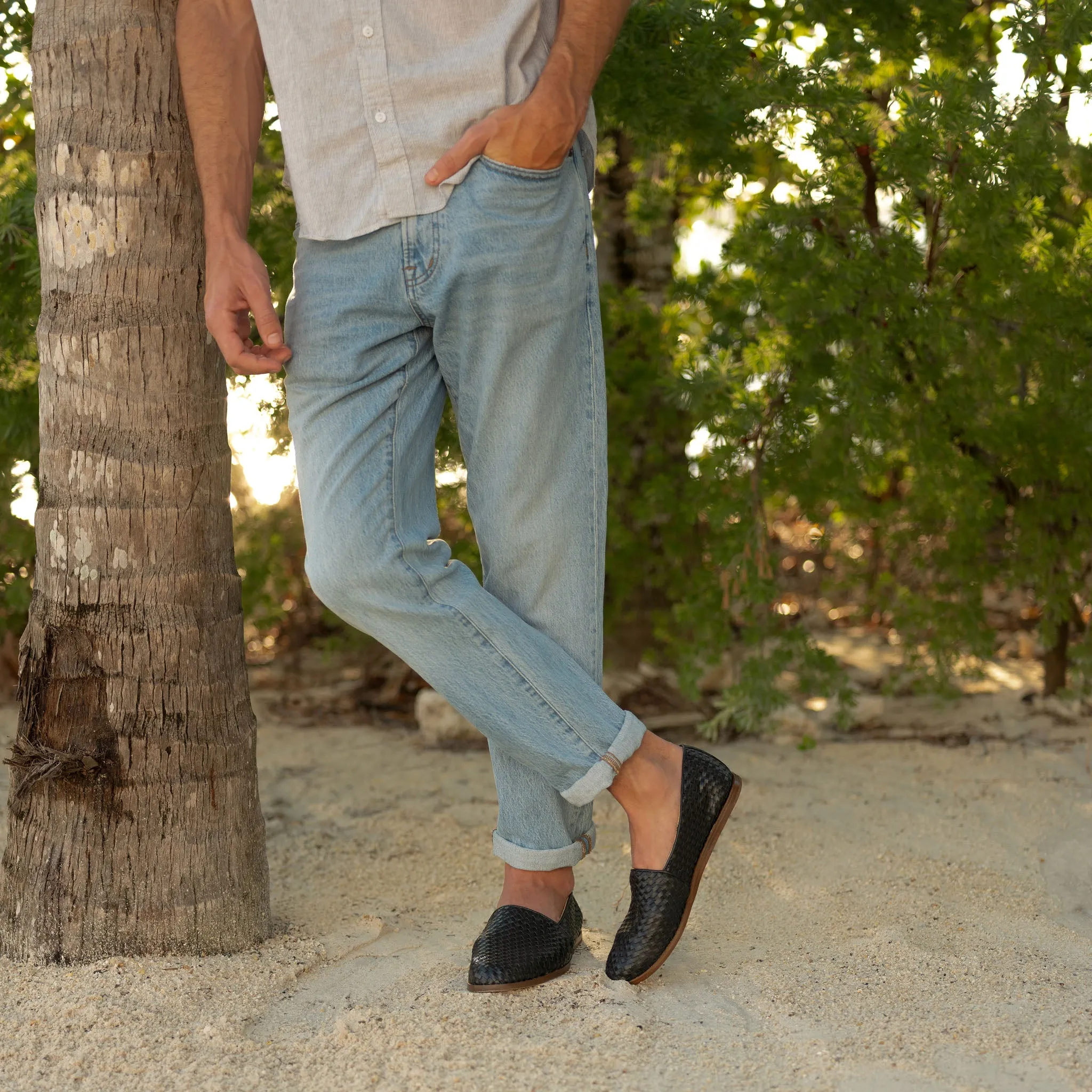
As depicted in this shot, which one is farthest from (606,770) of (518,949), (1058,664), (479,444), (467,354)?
(1058,664)

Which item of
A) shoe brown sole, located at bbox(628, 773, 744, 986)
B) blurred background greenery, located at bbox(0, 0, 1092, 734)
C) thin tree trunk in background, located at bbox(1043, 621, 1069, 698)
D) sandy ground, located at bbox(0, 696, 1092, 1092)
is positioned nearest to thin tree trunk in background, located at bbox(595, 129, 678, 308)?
blurred background greenery, located at bbox(0, 0, 1092, 734)

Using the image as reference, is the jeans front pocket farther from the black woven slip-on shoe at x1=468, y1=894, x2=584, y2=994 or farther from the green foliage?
the black woven slip-on shoe at x1=468, y1=894, x2=584, y2=994

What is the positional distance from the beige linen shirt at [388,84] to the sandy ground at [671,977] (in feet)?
4.33

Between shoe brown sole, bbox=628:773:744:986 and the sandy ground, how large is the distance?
40 millimetres

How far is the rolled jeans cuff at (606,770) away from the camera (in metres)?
2.14

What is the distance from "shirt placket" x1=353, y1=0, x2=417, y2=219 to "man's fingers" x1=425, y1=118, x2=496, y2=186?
0.05 meters

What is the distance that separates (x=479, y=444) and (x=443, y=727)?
2.08 m

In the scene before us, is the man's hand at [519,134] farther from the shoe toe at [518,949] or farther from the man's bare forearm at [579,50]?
the shoe toe at [518,949]

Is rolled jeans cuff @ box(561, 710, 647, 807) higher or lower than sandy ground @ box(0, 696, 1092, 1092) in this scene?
higher

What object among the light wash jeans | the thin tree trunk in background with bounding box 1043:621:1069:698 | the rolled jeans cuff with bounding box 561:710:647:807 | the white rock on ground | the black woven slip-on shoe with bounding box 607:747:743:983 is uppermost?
the light wash jeans

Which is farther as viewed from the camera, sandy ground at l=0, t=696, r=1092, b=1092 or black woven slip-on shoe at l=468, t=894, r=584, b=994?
black woven slip-on shoe at l=468, t=894, r=584, b=994

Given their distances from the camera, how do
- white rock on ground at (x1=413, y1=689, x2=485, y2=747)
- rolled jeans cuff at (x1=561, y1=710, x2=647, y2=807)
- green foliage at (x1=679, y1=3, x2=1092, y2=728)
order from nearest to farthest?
rolled jeans cuff at (x1=561, y1=710, x2=647, y2=807), green foliage at (x1=679, y1=3, x2=1092, y2=728), white rock on ground at (x1=413, y1=689, x2=485, y2=747)

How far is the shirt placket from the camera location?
2020 mm

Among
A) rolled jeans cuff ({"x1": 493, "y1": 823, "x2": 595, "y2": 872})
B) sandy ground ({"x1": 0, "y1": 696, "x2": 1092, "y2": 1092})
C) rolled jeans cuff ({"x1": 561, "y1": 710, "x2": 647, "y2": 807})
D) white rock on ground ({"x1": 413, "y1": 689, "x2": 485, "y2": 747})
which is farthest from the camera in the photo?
white rock on ground ({"x1": 413, "y1": 689, "x2": 485, "y2": 747})
